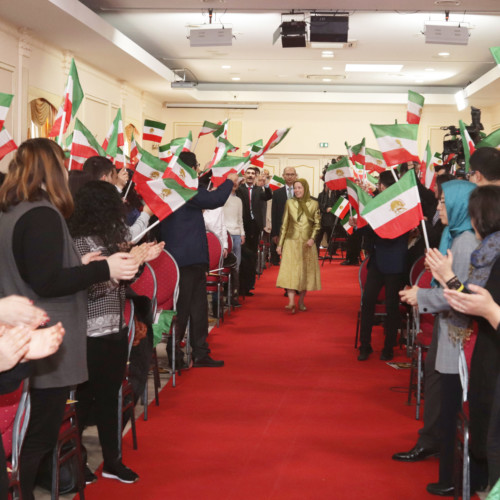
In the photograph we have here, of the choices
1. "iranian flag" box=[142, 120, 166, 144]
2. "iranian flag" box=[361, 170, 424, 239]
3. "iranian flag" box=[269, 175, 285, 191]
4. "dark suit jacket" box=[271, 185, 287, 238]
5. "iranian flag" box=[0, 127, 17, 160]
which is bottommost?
"dark suit jacket" box=[271, 185, 287, 238]

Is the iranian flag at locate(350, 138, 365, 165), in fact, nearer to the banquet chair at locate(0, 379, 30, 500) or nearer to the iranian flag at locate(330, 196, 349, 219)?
the iranian flag at locate(330, 196, 349, 219)

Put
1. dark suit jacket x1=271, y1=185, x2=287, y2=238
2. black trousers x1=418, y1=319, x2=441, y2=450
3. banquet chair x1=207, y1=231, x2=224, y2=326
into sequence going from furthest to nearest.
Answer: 1. dark suit jacket x1=271, y1=185, x2=287, y2=238
2. banquet chair x1=207, y1=231, x2=224, y2=326
3. black trousers x1=418, y1=319, x2=441, y2=450

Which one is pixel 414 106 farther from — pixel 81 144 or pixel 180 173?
pixel 81 144

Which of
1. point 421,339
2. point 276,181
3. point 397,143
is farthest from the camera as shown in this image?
point 276,181

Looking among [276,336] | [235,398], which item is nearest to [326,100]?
[276,336]

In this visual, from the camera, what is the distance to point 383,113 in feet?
68.0

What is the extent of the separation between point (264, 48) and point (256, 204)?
4.49 meters

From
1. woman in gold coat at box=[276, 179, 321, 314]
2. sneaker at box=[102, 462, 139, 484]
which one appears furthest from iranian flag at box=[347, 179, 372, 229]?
woman in gold coat at box=[276, 179, 321, 314]

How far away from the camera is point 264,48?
14953 millimetres

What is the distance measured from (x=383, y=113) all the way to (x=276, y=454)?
57.5 ft

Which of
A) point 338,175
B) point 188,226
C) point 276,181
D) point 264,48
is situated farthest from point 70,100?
point 264,48

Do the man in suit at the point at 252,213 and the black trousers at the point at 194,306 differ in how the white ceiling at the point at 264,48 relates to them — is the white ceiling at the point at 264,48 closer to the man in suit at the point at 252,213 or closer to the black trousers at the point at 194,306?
the man in suit at the point at 252,213

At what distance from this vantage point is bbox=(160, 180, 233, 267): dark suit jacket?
237 inches

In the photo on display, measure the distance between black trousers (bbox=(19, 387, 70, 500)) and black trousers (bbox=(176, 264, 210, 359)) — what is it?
3.16m
